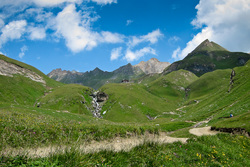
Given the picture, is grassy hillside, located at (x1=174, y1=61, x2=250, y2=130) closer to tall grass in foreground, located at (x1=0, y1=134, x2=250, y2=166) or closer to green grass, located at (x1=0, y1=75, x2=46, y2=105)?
tall grass in foreground, located at (x1=0, y1=134, x2=250, y2=166)

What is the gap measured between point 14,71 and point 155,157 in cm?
18750

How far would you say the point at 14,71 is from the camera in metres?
150

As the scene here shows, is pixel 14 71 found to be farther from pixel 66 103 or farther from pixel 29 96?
pixel 66 103

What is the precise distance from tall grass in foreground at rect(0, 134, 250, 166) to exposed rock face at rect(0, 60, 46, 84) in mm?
171208

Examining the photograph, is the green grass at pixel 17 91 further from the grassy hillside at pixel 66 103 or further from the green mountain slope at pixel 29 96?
the grassy hillside at pixel 66 103

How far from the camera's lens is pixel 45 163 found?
19.6ft

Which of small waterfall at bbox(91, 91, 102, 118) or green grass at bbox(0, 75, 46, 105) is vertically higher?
green grass at bbox(0, 75, 46, 105)

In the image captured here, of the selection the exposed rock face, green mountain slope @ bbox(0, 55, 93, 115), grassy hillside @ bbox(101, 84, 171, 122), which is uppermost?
the exposed rock face

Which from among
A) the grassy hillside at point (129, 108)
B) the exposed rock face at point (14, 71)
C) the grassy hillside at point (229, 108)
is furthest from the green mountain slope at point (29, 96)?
the grassy hillside at point (229, 108)

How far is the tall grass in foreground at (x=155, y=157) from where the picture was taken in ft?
22.0

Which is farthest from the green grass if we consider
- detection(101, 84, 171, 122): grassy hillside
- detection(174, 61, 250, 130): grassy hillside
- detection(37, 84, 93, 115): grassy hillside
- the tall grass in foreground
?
detection(174, 61, 250, 130): grassy hillside

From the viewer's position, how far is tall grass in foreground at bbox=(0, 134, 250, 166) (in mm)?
6706

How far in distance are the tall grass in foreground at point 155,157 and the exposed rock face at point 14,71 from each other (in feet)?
562

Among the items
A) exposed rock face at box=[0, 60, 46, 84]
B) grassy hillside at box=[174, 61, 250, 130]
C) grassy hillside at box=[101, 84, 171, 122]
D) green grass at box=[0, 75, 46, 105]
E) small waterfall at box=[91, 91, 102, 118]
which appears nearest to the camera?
grassy hillside at box=[174, 61, 250, 130]
